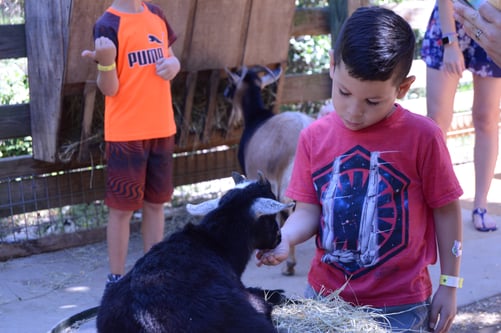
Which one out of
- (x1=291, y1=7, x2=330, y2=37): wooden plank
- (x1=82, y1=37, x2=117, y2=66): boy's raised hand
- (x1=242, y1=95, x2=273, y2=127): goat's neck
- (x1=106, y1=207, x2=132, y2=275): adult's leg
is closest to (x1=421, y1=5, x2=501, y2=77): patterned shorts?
(x1=242, y1=95, x2=273, y2=127): goat's neck

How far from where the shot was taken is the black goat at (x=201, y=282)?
2381 mm

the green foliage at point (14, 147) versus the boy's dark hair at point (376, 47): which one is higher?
the boy's dark hair at point (376, 47)

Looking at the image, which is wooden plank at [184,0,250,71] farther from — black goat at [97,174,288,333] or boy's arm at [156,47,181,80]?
black goat at [97,174,288,333]

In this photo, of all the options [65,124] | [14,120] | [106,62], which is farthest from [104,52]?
[14,120]

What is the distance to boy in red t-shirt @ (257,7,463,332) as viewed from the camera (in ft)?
8.63

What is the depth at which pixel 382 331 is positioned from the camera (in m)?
2.42

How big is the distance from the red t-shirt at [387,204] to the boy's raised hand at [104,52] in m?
2.19

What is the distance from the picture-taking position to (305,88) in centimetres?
714

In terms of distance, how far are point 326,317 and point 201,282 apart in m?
0.44

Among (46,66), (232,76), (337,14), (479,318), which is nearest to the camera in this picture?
(479,318)

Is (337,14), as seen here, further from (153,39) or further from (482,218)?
(153,39)

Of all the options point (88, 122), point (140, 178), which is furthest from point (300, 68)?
point (140, 178)

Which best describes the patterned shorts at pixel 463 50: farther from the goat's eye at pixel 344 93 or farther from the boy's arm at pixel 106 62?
the goat's eye at pixel 344 93

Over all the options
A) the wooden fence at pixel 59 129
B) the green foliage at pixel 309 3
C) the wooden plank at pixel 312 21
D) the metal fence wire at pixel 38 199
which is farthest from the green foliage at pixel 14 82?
the green foliage at pixel 309 3
